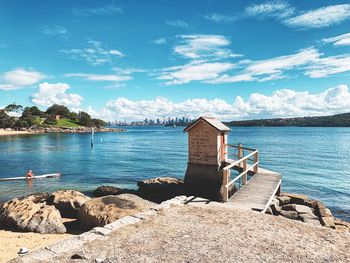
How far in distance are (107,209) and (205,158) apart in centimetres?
622

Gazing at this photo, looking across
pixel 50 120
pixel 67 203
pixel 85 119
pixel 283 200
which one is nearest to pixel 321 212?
pixel 283 200

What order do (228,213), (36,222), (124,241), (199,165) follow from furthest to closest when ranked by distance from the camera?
1. (199,165)
2. (36,222)
3. (228,213)
4. (124,241)

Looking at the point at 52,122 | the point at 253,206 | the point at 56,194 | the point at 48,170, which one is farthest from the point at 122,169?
the point at 52,122

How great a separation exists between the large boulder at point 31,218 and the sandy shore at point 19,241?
339 millimetres

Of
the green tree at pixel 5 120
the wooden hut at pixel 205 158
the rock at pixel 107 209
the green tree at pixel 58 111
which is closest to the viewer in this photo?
the rock at pixel 107 209

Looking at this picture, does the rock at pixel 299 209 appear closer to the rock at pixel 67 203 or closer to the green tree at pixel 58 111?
the rock at pixel 67 203

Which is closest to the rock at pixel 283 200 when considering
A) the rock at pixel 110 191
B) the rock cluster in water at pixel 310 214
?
the rock cluster in water at pixel 310 214

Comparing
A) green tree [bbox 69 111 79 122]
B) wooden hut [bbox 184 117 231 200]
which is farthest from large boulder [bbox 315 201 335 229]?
green tree [bbox 69 111 79 122]

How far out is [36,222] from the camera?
12.5m

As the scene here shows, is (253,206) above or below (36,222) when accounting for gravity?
above

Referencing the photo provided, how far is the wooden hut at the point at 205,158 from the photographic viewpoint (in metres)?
15.8

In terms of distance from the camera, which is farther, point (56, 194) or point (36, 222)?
point (56, 194)

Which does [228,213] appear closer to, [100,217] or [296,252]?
[296,252]

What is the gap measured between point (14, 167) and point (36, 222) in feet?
86.5
